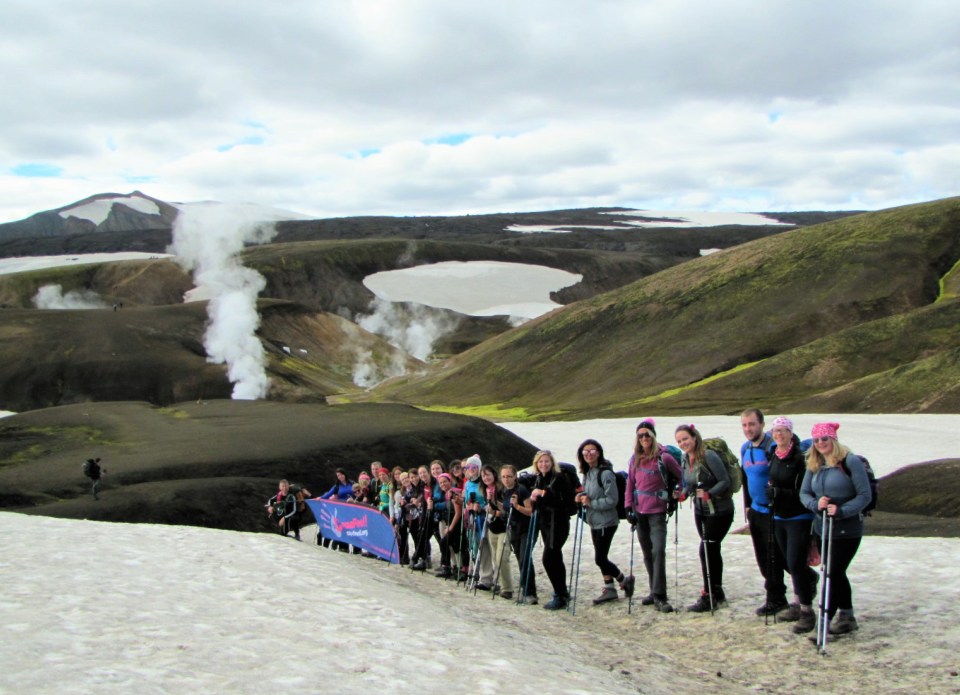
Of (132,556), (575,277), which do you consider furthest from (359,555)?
(575,277)

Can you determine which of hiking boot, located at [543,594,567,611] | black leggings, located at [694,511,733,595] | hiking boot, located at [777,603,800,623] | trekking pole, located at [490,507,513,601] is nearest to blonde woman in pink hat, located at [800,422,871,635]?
hiking boot, located at [777,603,800,623]

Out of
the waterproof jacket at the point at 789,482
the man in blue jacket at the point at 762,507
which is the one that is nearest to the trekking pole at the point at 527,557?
the man in blue jacket at the point at 762,507

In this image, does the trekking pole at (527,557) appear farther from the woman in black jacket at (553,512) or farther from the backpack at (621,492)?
the backpack at (621,492)

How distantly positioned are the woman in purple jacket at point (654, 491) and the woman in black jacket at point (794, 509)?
5.98 ft

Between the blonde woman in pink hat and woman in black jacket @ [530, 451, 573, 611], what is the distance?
13.5 feet

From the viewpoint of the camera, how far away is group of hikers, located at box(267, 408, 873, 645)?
38.8ft

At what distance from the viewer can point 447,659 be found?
401 inches

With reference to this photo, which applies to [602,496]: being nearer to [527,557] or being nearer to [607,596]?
[607,596]

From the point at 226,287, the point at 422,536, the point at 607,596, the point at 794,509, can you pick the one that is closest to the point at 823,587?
the point at 794,509

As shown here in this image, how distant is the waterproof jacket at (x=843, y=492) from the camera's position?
11508 mm

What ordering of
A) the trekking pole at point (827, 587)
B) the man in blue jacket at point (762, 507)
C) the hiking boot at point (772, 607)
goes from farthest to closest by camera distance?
1. the hiking boot at point (772, 607)
2. the man in blue jacket at point (762, 507)
3. the trekking pole at point (827, 587)

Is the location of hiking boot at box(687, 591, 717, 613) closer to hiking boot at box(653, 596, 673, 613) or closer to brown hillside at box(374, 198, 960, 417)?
hiking boot at box(653, 596, 673, 613)

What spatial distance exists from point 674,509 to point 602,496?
1.11 m

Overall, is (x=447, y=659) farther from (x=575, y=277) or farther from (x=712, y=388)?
(x=575, y=277)
